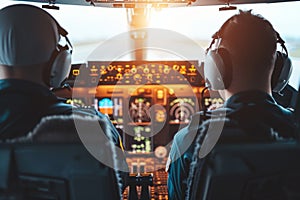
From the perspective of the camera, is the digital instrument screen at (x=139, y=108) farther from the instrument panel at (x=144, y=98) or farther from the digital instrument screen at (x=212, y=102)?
the digital instrument screen at (x=212, y=102)

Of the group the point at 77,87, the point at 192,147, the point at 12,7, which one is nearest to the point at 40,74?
the point at 12,7

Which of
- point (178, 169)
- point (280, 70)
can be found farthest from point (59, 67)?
point (280, 70)

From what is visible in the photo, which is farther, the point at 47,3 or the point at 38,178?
the point at 47,3

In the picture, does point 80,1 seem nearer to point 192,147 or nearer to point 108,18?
point 108,18

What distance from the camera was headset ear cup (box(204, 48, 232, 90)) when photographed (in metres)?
1.31

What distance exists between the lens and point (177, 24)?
2684 mm

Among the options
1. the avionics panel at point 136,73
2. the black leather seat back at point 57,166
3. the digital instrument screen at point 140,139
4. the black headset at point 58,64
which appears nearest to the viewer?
the black leather seat back at point 57,166

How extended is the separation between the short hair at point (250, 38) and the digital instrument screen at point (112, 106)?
153 cm

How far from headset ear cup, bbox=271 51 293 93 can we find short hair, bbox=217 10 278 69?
0.48 ft

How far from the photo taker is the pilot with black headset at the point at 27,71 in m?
1.11

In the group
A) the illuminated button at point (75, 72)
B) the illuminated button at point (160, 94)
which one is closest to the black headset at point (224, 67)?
the illuminated button at point (160, 94)

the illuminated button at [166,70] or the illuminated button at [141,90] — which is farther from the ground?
the illuminated button at [166,70]

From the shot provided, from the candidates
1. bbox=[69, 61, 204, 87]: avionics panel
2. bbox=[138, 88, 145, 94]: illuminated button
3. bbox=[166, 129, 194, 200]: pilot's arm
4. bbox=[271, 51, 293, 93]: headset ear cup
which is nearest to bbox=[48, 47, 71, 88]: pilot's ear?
bbox=[166, 129, 194, 200]: pilot's arm

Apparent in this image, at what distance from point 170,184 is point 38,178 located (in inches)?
18.6
